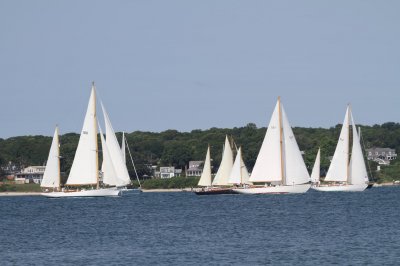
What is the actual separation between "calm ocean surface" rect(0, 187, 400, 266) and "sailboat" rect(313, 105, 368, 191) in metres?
22.1

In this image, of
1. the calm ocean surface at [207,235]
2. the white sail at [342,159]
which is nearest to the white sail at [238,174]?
the white sail at [342,159]

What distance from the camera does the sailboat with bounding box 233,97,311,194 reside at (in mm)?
104438

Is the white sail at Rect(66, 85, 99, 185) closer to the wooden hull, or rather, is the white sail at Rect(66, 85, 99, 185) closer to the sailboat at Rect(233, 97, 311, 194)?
the sailboat at Rect(233, 97, 311, 194)

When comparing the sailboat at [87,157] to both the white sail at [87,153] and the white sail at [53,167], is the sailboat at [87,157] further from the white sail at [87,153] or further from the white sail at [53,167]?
the white sail at [53,167]

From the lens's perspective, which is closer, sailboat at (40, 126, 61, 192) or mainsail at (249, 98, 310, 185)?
mainsail at (249, 98, 310, 185)

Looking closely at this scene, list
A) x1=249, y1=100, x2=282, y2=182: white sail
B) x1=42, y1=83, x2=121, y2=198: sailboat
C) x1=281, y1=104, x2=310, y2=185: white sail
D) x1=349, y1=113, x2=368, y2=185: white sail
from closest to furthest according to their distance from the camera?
1. x1=281, y1=104, x2=310, y2=185: white sail
2. x1=249, y1=100, x2=282, y2=182: white sail
3. x1=42, y1=83, x2=121, y2=198: sailboat
4. x1=349, y1=113, x2=368, y2=185: white sail

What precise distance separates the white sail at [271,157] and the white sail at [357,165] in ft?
36.3

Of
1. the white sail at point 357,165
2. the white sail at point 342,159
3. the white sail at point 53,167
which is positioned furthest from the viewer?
the white sail at point 342,159

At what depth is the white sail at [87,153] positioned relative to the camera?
106125mm

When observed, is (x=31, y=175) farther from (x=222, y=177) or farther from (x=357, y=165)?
(x=357, y=165)

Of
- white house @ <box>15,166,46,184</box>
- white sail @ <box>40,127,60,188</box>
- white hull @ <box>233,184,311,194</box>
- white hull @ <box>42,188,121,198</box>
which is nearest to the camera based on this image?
white hull @ <box>233,184,311,194</box>

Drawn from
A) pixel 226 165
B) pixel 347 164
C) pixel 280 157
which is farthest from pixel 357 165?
pixel 226 165

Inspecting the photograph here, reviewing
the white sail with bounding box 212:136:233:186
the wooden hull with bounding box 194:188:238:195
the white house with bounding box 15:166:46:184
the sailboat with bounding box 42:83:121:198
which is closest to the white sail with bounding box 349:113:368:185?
the wooden hull with bounding box 194:188:238:195

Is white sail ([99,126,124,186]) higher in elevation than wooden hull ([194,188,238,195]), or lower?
higher
